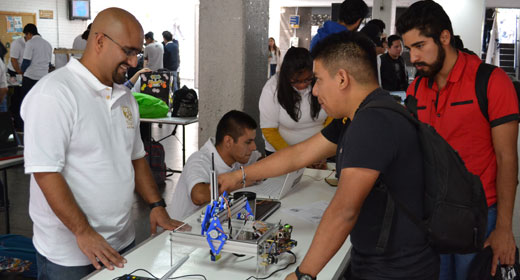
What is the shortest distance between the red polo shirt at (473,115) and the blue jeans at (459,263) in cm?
6

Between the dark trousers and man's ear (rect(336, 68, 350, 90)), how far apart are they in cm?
732

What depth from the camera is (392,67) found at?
23.0ft

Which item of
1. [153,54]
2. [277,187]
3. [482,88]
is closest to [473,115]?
[482,88]

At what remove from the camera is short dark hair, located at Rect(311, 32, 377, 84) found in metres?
1.49

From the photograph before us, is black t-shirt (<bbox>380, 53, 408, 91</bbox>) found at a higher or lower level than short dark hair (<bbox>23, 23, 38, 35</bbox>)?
lower

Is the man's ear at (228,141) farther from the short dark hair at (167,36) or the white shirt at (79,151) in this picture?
the short dark hair at (167,36)

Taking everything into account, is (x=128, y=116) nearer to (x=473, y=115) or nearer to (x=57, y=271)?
(x=57, y=271)

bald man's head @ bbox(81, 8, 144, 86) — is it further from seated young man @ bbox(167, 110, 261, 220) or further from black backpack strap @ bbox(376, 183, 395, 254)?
black backpack strap @ bbox(376, 183, 395, 254)

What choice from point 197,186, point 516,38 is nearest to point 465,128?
point 197,186

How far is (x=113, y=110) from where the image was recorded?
1886 millimetres

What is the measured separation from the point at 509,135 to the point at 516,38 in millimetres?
16692

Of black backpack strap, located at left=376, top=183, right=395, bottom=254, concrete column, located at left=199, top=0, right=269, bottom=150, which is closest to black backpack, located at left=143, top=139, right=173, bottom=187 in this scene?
concrete column, located at left=199, top=0, right=269, bottom=150

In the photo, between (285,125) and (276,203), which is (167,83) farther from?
(276,203)

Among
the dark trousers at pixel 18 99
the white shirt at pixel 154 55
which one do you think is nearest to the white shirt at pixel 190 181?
the dark trousers at pixel 18 99
